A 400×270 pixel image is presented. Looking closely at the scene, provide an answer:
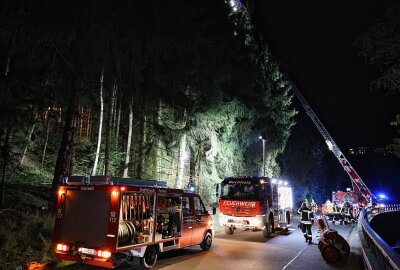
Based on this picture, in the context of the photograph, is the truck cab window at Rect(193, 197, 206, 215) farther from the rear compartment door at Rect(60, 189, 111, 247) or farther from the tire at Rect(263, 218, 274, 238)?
the tire at Rect(263, 218, 274, 238)

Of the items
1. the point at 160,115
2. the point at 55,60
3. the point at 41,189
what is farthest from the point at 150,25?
the point at 41,189

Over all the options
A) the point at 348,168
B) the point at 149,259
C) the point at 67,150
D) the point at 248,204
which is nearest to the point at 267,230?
the point at 248,204

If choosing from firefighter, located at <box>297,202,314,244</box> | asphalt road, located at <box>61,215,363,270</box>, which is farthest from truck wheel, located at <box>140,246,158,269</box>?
firefighter, located at <box>297,202,314,244</box>

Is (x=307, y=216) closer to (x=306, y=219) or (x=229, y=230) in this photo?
(x=306, y=219)

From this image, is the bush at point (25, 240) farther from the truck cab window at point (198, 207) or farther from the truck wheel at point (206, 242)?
the truck wheel at point (206, 242)

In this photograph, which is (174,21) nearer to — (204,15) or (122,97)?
(122,97)

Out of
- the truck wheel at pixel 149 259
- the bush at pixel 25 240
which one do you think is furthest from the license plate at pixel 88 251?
the truck wheel at pixel 149 259

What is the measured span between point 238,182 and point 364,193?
25.0 metres

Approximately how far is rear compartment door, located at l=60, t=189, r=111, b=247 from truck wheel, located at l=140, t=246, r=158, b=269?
4.70ft

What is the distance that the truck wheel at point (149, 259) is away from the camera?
9320 millimetres

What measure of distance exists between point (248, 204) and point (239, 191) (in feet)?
2.92

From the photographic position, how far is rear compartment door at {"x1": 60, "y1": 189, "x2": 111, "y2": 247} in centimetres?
855

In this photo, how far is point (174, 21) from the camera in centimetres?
1570

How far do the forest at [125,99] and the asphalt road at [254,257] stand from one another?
12.9 ft
